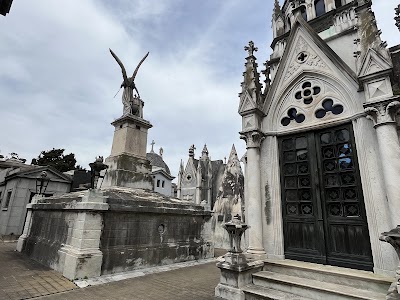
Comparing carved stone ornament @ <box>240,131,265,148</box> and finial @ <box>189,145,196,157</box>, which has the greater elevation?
finial @ <box>189,145,196,157</box>

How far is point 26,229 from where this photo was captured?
10.6 m

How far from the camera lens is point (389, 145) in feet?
13.7

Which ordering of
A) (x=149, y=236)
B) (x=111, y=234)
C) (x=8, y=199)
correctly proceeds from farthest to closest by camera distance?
(x=8, y=199) → (x=149, y=236) → (x=111, y=234)

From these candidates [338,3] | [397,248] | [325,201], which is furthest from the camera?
[338,3]

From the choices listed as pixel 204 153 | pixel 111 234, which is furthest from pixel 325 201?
pixel 204 153

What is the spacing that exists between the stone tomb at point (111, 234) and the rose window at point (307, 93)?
6.12 m

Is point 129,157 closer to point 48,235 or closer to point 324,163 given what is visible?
point 48,235

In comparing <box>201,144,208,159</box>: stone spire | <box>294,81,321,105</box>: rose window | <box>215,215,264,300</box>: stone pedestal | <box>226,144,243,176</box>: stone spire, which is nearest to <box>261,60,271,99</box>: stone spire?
<box>294,81,321,105</box>: rose window

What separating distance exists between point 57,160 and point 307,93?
118ft

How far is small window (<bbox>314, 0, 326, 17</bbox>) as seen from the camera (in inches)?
300

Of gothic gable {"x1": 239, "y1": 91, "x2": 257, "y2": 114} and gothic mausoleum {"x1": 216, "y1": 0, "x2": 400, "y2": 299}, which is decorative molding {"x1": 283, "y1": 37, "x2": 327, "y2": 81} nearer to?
gothic mausoleum {"x1": 216, "y1": 0, "x2": 400, "y2": 299}

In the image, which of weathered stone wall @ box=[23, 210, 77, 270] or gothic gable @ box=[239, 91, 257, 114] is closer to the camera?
gothic gable @ box=[239, 91, 257, 114]

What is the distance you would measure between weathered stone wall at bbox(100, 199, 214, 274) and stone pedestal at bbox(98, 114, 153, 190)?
7.43 ft

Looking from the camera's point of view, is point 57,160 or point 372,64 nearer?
point 372,64
